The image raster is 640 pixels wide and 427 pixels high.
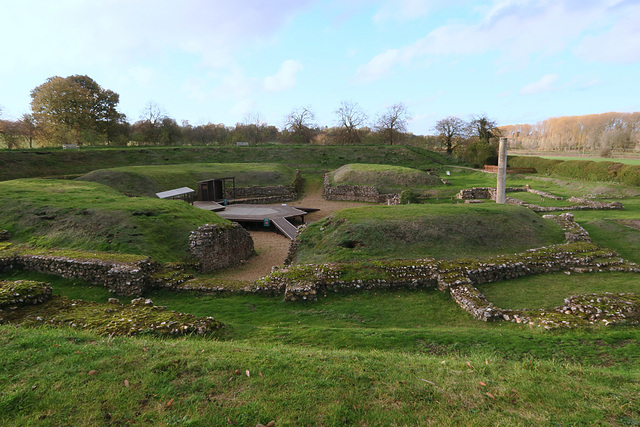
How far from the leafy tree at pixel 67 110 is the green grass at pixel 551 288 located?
200ft

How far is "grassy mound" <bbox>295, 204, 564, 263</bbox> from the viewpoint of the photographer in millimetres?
14984

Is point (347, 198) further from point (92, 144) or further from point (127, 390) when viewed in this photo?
point (92, 144)

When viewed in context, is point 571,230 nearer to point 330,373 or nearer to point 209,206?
point 330,373

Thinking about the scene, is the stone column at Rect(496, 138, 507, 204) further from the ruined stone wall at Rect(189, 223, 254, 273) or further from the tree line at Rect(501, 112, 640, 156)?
the tree line at Rect(501, 112, 640, 156)

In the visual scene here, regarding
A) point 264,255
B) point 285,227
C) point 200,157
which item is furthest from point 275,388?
point 200,157

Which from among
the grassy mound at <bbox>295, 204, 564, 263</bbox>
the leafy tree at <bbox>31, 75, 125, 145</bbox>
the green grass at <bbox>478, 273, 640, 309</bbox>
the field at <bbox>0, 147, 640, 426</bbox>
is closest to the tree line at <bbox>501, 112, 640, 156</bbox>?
the grassy mound at <bbox>295, 204, 564, 263</bbox>

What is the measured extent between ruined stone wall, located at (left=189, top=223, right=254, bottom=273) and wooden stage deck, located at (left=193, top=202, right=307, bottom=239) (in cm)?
487

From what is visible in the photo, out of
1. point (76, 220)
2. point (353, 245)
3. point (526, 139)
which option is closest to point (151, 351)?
point (353, 245)

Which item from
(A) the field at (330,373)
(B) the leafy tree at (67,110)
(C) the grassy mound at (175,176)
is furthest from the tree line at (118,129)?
(A) the field at (330,373)

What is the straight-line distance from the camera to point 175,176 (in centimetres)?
3566

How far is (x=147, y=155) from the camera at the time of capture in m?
48.2

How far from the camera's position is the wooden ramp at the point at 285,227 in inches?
850

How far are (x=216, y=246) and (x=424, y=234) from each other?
9996 millimetres

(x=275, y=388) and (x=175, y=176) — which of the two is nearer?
(x=275, y=388)
